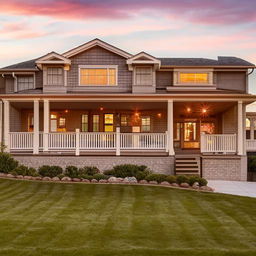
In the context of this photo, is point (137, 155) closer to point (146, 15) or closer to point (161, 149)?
point (161, 149)

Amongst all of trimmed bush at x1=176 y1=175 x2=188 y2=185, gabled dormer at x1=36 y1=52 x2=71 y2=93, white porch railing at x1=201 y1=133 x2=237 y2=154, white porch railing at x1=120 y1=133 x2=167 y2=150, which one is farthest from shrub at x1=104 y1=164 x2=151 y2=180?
gabled dormer at x1=36 y1=52 x2=71 y2=93

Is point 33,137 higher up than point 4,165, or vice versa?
point 33,137

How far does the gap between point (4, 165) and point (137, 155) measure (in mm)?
6554

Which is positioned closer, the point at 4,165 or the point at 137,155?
the point at 4,165

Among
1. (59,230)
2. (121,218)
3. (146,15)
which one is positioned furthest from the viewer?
(146,15)

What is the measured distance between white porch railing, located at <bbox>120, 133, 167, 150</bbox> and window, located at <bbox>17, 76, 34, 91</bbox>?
293 inches

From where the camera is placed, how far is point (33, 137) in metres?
19.5

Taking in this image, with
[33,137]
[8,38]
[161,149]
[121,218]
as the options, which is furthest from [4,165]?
[8,38]

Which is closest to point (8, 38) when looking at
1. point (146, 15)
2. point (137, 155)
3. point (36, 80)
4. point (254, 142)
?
point (36, 80)

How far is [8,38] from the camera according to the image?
2777cm

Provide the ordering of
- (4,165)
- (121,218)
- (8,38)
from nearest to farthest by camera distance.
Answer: (121,218)
(4,165)
(8,38)

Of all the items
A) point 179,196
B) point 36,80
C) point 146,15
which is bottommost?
point 179,196

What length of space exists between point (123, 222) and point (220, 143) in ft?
39.3

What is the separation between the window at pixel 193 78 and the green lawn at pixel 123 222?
33.8ft
